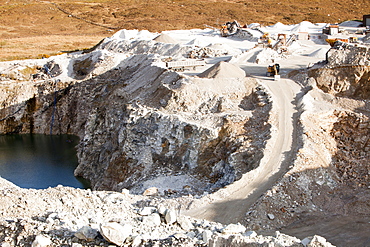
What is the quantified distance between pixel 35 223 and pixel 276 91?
21430mm

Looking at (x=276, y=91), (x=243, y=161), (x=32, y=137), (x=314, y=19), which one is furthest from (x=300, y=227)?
(x=314, y=19)

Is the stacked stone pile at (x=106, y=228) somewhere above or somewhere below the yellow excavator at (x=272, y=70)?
below

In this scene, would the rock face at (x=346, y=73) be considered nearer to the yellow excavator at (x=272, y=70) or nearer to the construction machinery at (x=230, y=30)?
the yellow excavator at (x=272, y=70)

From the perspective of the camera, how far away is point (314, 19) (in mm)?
101375

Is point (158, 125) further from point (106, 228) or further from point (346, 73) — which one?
point (106, 228)

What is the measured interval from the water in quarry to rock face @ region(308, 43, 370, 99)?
65.9 feet

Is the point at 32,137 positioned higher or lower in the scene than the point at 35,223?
lower

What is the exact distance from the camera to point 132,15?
394ft

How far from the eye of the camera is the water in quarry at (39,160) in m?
35.2

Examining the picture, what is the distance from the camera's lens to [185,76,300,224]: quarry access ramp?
62.9 ft

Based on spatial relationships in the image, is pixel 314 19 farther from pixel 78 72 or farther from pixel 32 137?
pixel 32 137

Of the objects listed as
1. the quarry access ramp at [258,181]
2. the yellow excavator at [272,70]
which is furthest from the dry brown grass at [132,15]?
the quarry access ramp at [258,181]

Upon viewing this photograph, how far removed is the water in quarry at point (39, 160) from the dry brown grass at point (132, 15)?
40916 millimetres

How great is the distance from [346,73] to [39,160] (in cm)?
2713
